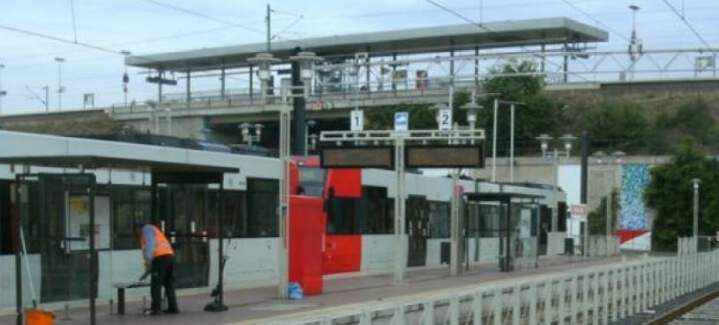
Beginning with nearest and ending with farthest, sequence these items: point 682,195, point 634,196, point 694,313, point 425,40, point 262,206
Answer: point 262,206 < point 694,313 < point 682,195 < point 634,196 < point 425,40

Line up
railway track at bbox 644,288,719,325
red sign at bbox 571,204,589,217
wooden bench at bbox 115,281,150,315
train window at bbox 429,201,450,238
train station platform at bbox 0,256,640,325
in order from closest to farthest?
train station platform at bbox 0,256,640,325 → wooden bench at bbox 115,281,150,315 → railway track at bbox 644,288,719,325 → train window at bbox 429,201,450,238 → red sign at bbox 571,204,589,217

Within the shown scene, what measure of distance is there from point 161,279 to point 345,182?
11.6 meters

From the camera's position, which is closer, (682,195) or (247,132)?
(247,132)

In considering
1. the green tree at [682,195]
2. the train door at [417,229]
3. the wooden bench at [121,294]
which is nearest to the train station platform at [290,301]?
the wooden bench at [121,294]

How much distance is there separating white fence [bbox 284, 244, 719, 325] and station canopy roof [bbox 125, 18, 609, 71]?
141 ft

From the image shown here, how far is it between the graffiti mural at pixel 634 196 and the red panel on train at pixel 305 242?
1792 inches

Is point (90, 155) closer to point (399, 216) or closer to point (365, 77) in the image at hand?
point (399, 216)

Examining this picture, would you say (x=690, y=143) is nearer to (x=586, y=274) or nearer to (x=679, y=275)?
(x=679, y=275)

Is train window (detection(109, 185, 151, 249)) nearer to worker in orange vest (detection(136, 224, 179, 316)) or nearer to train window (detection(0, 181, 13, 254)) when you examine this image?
worker in orange vest (detection(136, 224, 179, 316))

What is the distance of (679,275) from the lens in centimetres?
2508

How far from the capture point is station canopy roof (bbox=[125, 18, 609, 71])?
67125mm

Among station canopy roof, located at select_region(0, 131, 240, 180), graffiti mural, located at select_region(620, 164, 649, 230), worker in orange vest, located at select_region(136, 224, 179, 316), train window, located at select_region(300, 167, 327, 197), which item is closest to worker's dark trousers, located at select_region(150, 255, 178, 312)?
worker in orange vest, located at select_region(136, 224, 179, 316)

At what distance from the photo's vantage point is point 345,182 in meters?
25.9

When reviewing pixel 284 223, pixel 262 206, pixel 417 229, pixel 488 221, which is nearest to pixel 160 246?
pixel 284 223
